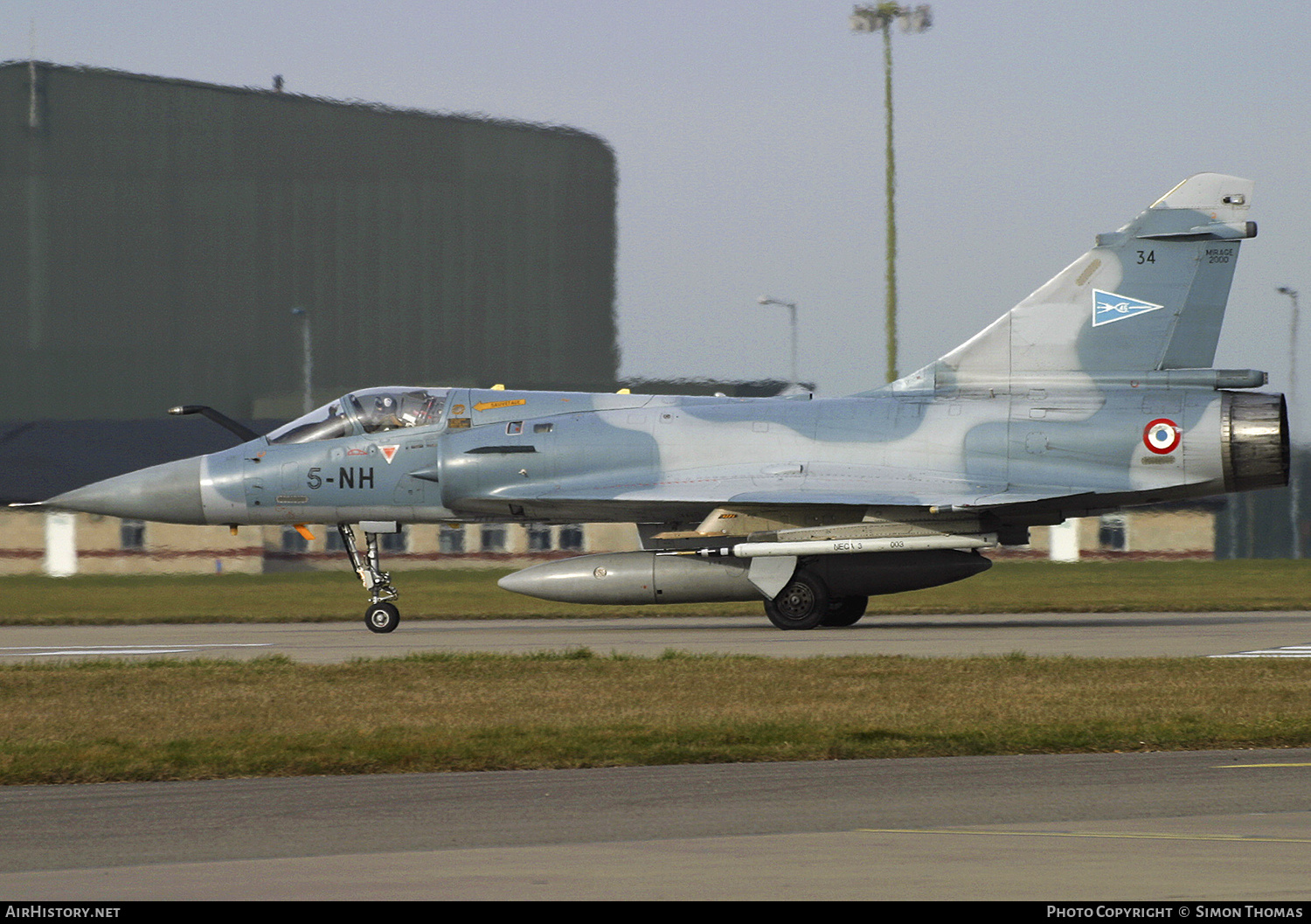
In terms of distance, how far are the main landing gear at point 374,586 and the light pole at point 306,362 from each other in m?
20.9

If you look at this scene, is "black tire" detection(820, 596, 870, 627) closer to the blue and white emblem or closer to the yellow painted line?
the blue and white emblem

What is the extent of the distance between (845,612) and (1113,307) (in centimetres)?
524

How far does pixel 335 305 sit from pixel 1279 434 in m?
31.8

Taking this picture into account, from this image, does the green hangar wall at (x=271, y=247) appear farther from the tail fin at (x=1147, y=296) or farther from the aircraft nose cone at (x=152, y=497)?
the tail fin at (x=1147, y=296)

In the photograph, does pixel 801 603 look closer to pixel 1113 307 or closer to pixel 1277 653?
pixel 1113 307

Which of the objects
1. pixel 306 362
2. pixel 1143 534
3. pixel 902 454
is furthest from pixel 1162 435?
pixel 306 362

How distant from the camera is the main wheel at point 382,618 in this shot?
66.8 feet

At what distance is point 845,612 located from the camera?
20.8 meters

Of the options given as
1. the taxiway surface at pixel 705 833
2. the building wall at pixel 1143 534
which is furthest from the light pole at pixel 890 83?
the taxiway surface at pixel 705 833

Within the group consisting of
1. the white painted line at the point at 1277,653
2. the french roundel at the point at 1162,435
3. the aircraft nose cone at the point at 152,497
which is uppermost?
the french roundel at the point at 1162,435

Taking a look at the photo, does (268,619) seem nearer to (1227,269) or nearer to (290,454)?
(290,454)

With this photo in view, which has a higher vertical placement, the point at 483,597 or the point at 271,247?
the point at 271,247

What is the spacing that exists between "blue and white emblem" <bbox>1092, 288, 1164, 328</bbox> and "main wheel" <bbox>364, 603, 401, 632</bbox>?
31.9ft

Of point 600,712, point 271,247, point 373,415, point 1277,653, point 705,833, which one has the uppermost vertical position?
point 271,247
